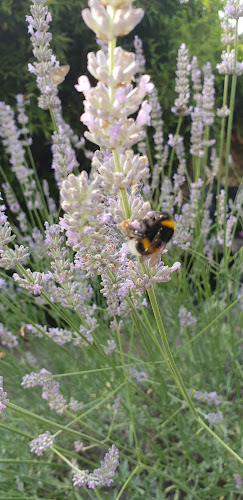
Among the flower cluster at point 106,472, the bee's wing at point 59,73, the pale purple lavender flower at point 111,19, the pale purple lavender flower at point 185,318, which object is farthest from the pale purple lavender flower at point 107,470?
the bee's wing at point 59,73

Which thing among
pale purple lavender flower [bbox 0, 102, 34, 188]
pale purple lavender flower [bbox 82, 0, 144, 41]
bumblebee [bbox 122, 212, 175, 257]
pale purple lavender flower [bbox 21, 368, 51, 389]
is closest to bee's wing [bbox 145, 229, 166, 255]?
bumblebee [bbox 122, 212, 175, 257]

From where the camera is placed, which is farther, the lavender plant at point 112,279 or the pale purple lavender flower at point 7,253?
the pale purple lavender flower at point 7,253

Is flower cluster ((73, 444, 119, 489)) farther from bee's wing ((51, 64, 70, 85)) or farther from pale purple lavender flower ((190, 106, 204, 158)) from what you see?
pale purple lavender flower ((190, 106, 204, 158))

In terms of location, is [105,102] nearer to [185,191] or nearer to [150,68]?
[150,68]

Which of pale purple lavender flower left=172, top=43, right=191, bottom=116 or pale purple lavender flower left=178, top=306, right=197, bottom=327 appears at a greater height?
pale purple lavender flower left=172, top=43, right=191, bottom=116

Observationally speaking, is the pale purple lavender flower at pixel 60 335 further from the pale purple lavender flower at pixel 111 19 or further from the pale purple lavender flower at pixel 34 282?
the pale purple lavender flower at pixel 111 19

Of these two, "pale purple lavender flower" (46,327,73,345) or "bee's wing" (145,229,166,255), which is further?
"pale purple lavender flower" (46,327,73,345)

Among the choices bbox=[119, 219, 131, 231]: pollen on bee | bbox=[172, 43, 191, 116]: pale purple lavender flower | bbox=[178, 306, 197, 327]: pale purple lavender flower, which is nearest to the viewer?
bbox=[119, 219, 131, 231]: pollen on bee

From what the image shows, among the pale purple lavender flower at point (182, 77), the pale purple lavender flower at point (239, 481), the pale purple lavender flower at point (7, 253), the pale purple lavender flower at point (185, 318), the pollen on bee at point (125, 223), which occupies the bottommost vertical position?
the pale purple lavender flower at point (239, 481)

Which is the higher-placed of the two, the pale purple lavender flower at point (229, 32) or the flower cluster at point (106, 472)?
the pale purple lavender flower at point (229, 32)
